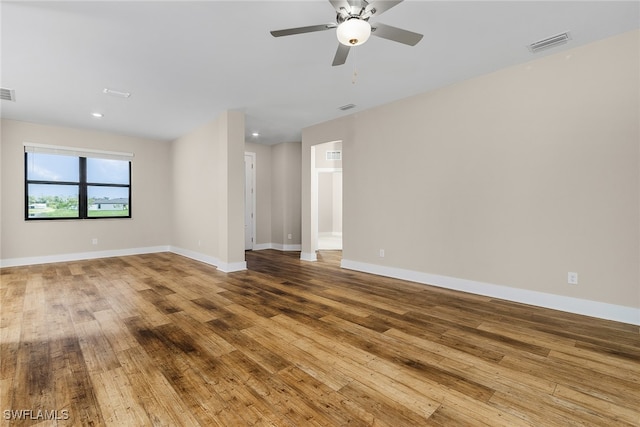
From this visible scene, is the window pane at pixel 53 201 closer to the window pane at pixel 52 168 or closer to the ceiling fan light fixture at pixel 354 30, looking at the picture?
the window pane at pixel 52 168

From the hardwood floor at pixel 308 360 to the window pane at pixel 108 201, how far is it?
3172 mm

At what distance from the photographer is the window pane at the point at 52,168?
5.60 meters

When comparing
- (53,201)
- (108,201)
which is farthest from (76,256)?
(108,201)

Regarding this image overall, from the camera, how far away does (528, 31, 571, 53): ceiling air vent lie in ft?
9.09

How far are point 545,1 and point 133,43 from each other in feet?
12.2

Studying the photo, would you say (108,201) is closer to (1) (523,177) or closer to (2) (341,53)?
(2) (341,53)

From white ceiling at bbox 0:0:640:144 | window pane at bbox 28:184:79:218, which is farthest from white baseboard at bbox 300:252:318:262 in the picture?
window pane at bbox 28:184:79:218

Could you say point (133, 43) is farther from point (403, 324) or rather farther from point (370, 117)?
point (403, 324)

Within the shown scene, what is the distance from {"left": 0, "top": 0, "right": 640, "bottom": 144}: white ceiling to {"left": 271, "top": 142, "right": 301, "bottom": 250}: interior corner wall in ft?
8.84

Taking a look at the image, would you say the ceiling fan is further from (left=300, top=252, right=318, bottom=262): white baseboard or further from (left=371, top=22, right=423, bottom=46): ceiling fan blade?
(left=300, top=252, right=318, bottom=262): white baseboard

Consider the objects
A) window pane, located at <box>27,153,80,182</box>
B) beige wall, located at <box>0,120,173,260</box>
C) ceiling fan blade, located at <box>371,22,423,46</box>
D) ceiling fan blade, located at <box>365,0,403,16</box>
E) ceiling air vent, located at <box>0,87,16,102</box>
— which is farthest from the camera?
window pane, located at <box>27,153,80,182</box>

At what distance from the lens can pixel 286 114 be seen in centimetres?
510

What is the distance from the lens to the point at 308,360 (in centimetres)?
208

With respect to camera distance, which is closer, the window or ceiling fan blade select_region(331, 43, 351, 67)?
ceiling fan blade select_region(331, 43, 351, 67)
